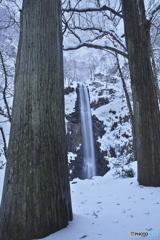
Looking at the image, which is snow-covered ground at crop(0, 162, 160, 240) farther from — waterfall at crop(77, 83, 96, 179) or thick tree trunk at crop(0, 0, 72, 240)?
waterfall at crop(77, 83, 96, 179)

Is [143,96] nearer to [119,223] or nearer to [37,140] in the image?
[119,223]

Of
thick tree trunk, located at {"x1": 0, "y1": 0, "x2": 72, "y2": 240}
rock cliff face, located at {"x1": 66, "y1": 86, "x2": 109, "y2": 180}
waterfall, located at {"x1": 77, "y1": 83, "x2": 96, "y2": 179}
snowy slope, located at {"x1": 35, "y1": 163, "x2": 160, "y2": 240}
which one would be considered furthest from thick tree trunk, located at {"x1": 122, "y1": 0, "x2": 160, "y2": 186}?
waterfall, located at {"x1": 77, "y1": 83, "x2": 96, "y2": 179}

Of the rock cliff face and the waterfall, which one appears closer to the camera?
the rock cliff face

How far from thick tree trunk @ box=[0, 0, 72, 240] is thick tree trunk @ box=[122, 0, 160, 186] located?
85.8 inches

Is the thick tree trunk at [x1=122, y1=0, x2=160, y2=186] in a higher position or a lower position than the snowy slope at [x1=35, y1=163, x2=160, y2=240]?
higher

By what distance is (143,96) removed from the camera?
11.3 feet

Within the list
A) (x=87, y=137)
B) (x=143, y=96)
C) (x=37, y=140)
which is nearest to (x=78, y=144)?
(x=87, y=137)

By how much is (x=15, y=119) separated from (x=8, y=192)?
646 millimetres

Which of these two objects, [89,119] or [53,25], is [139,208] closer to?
[53,25]

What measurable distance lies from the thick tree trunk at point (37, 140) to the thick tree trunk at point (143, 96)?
218 cm

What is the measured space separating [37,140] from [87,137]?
49.9 feet

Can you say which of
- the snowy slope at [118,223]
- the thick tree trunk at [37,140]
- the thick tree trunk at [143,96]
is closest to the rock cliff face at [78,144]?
the thick tree trunk at [143,96]

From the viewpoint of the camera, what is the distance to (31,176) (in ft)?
4.71

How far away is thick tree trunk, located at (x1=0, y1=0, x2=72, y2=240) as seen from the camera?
1.38m
